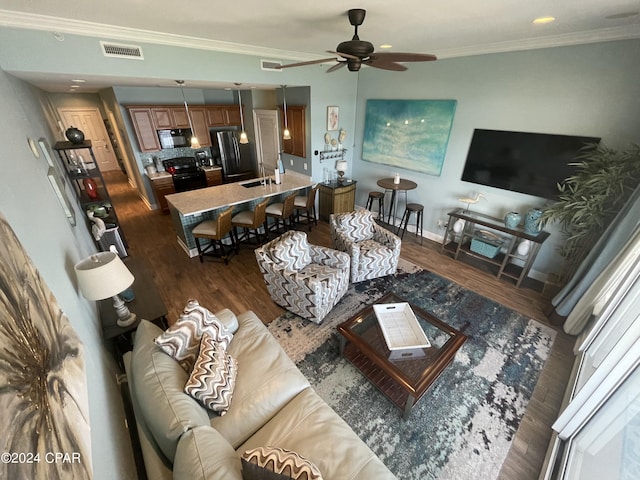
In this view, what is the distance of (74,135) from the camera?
333cm

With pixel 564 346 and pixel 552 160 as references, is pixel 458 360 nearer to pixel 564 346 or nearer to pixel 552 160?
pixel 564 346

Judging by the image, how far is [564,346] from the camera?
2.61m

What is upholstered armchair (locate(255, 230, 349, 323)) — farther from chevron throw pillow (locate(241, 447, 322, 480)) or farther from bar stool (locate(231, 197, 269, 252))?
chevron throw pillow (locate(241, 447, 322, 480))

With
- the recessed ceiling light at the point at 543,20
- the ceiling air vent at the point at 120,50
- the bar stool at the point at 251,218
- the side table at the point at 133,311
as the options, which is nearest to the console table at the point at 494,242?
the recessed ceiling light at the point at 543,20

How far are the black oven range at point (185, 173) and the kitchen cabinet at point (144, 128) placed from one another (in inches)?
18.4

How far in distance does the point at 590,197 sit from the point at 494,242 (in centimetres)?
116

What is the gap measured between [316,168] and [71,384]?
4595mm

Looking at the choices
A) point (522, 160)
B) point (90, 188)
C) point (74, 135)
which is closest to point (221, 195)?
point (90, 188)

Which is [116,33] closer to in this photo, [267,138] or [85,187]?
[85,187]

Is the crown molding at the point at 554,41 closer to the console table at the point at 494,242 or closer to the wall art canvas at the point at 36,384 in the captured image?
the console table at the point at 494,242

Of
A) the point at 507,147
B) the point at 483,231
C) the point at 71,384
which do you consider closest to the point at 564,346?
the point at 483,231

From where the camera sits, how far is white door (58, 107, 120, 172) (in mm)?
7570

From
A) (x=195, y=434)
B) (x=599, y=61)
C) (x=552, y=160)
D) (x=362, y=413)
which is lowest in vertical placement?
(x=362, y=413)

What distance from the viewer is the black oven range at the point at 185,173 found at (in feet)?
18.2
